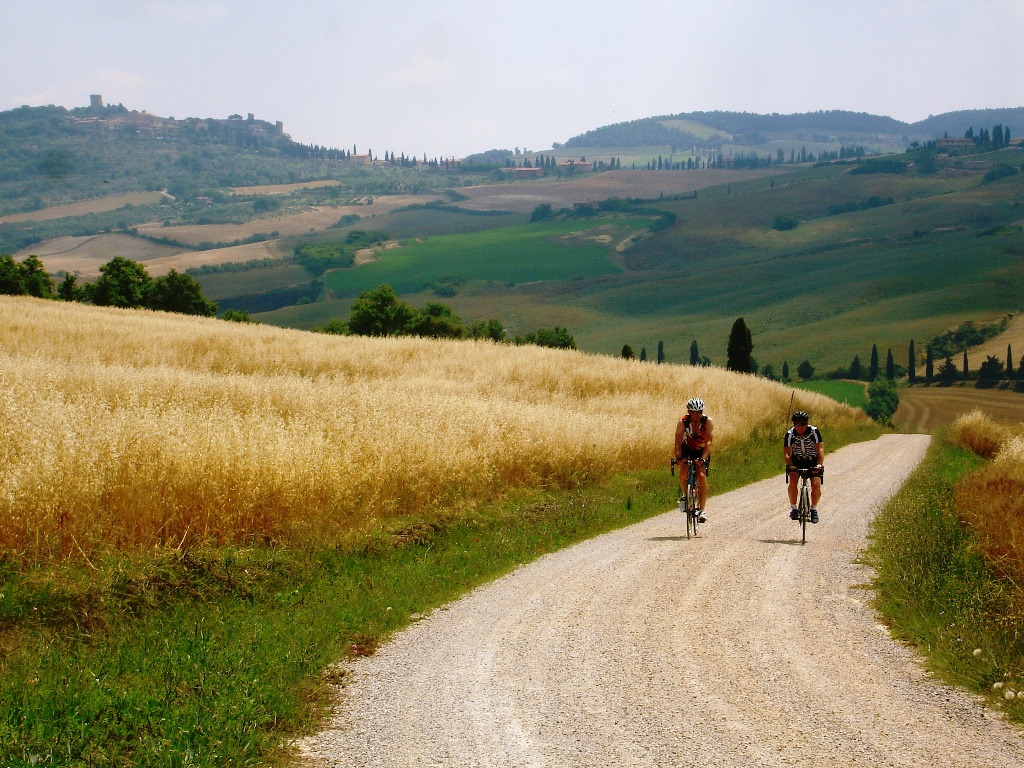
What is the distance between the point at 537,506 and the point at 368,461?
389 cm

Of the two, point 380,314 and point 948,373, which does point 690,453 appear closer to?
point 380,314

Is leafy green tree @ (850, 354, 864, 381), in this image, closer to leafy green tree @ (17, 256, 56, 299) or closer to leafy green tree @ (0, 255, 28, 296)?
leafy green tree @ (17, 256, 56, 299)

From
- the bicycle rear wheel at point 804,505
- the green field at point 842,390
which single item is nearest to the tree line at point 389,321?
the green field at point 842,390

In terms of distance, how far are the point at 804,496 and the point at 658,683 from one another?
974cm

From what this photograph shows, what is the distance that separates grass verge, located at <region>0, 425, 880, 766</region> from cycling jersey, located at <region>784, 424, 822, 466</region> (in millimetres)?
5335

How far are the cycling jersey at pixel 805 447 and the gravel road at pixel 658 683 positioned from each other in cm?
447

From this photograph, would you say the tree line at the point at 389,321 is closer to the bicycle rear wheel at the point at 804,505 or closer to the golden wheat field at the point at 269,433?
the golden wheat field at the point at 269,433

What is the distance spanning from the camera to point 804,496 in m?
17.5

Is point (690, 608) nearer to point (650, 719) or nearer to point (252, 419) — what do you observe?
point (650, 719)

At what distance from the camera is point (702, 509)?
58.7 ft

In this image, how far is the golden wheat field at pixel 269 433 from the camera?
12273 millimetres

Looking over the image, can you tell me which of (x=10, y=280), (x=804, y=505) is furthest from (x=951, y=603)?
(x=10, y=280)

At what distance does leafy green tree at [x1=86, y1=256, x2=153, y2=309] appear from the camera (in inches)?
3565

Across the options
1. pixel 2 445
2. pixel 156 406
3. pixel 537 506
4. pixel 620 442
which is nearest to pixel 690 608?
pixel 537 506
